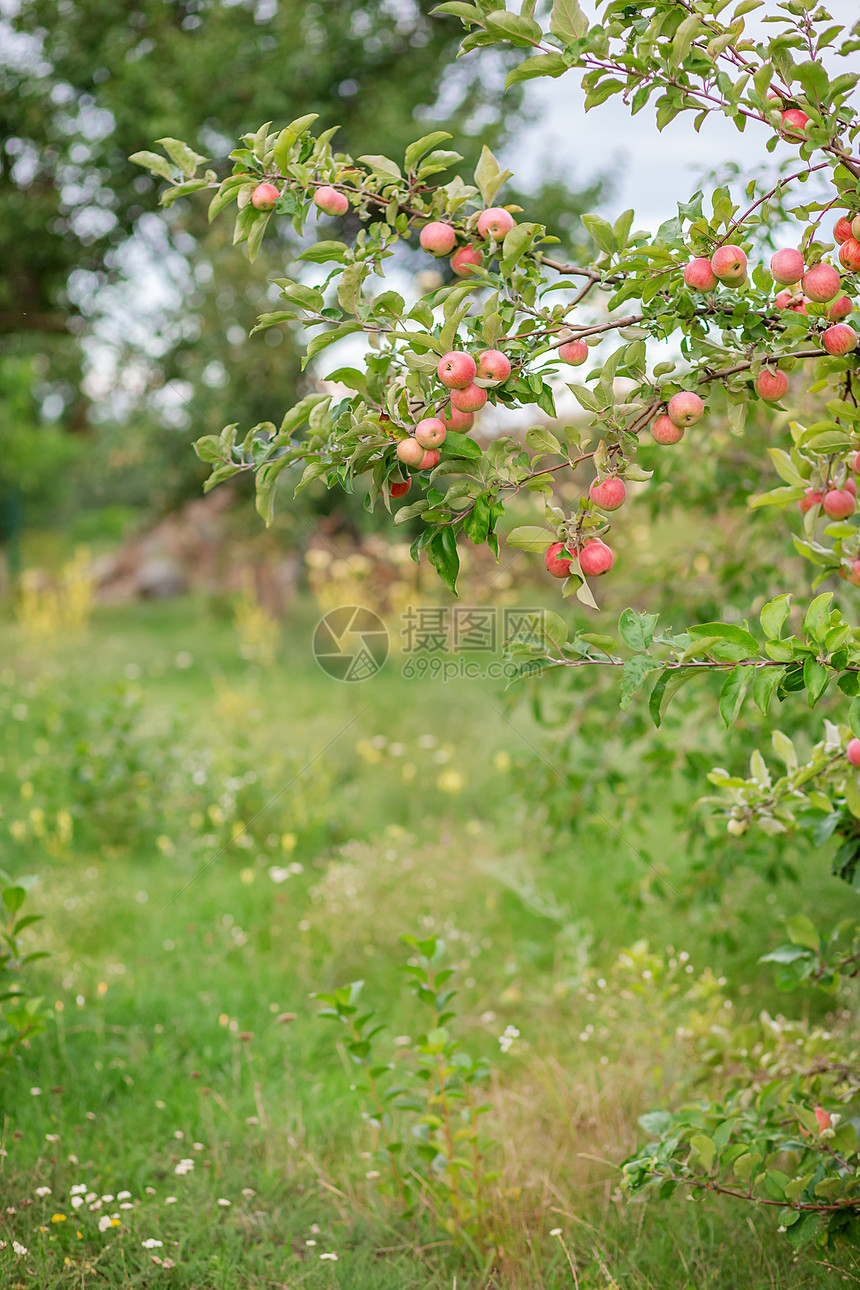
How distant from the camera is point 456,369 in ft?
3.91

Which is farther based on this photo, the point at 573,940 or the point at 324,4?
the point at 324,4

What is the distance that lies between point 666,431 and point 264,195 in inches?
24.8

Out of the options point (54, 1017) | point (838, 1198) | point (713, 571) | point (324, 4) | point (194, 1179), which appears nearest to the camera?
point (838, 1198)

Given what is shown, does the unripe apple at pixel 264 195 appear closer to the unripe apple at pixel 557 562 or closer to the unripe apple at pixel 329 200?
the unripe apple at pixel 329 200

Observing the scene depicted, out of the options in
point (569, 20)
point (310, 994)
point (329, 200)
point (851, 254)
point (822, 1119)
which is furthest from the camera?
point (310, 994)

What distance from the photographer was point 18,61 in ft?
28.1

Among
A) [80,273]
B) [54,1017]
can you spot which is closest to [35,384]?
[80,273]

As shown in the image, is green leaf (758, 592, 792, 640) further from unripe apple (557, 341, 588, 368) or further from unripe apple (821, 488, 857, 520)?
unripe apple (557, 341, 588, 368)

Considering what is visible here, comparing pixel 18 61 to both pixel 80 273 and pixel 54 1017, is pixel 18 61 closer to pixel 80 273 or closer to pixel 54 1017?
pixel 80 273

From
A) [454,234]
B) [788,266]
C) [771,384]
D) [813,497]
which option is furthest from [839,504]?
[454,234]

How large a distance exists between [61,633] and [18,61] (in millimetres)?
5270

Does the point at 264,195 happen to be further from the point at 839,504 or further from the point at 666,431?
the point at 839,504

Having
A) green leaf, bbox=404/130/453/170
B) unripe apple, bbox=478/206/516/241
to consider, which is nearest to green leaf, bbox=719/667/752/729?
unripe apple, bbox=478/206/516/241

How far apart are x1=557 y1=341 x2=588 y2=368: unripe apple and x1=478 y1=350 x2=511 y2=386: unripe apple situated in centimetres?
14
